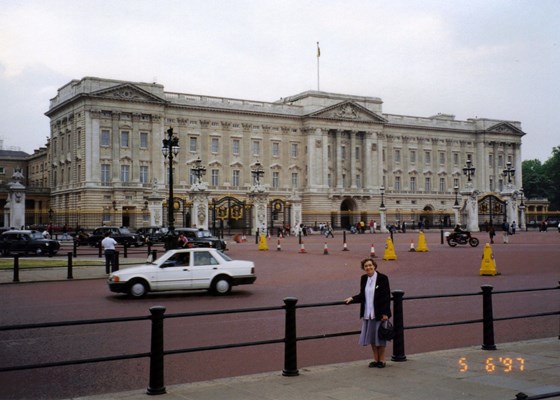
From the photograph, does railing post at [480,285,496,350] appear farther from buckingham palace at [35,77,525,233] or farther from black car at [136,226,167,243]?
buckingham palace at [35,77,525,233]

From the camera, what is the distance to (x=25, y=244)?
35.8 m

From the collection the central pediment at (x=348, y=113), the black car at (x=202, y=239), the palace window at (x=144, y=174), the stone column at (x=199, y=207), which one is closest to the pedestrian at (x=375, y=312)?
the black car at (x=202, y=239)

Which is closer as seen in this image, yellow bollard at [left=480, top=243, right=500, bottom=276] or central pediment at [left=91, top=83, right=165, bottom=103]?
yellow bollard at [left=480, top=243, right=500, bottom=276]

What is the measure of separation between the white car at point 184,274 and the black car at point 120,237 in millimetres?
25838

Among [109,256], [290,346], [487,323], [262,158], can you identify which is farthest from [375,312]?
[262,158]

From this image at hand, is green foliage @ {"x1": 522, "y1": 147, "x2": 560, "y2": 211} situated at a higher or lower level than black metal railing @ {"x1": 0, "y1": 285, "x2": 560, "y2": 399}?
higher

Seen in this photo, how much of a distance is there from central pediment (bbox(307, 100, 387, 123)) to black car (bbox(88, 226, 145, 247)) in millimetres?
52260

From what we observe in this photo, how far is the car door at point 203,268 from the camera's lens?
18172 millimetres

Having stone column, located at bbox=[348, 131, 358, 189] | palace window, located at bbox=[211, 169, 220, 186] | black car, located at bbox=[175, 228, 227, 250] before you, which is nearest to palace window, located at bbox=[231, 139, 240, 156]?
palace window, located at bbox=[211, 169, 220, 186]

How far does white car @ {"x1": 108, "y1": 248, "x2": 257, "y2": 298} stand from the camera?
17.6 meters

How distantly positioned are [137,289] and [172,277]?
3.31 feet

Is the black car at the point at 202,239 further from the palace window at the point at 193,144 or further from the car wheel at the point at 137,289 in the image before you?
the palace window at the point at 193,144

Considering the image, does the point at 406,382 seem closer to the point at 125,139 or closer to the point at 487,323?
the point at 487,323

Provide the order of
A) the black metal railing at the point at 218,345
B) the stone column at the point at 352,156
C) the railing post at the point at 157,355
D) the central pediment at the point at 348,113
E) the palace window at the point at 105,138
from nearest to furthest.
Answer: the black metal railing at the point at 218,345
the railing post at the point at 157,355
the palace window at the point at 105,138
the central pediment at the point at 348,113
the stone column at the point at 352,156
